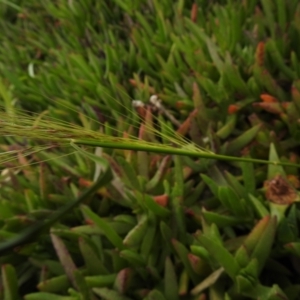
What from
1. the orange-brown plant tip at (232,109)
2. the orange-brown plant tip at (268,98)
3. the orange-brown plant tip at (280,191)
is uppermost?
the orange-brown plant tip at (232,109)

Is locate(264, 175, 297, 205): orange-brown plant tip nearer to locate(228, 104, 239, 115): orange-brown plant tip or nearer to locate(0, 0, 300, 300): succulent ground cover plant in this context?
locate(0, 0, 300, 300): succulent ground cover plant

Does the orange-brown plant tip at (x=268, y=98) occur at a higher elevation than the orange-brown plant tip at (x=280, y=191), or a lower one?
higher

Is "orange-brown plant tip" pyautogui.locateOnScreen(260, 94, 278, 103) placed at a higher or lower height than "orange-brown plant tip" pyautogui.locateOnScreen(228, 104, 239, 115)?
lower

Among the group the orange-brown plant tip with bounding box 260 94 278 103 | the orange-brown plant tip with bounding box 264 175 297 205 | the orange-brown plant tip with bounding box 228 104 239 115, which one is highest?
the orange-brown plant tip with bounding box 228 104 239 115

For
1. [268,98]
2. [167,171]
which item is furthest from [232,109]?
[167,171]

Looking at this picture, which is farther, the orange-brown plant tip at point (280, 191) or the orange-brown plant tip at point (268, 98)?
the orange-brown plant tip at point (268, 98)

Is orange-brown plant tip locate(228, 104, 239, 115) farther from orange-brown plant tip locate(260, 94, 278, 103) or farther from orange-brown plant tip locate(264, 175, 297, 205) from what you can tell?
orange-brown plant tip locate(264, 175, 297, 205)

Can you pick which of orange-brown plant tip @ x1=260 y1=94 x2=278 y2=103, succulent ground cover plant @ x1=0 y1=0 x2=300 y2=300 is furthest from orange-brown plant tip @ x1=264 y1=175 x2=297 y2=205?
orange-brown plant tip @ x1=260 y1=94 x2=278 y2=103

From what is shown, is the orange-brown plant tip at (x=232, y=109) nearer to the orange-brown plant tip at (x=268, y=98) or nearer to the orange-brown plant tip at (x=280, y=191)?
A: the orange-brown plant tip at (x=268, y=98)

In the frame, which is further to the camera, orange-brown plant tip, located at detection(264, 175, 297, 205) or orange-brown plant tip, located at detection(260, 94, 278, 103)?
orange-brown plant tip, located at detection(260, 94, 278, 103)

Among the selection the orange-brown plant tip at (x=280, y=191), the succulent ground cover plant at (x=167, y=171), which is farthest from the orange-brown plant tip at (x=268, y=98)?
the orange-brown plant tip at (x=280, y=191)
